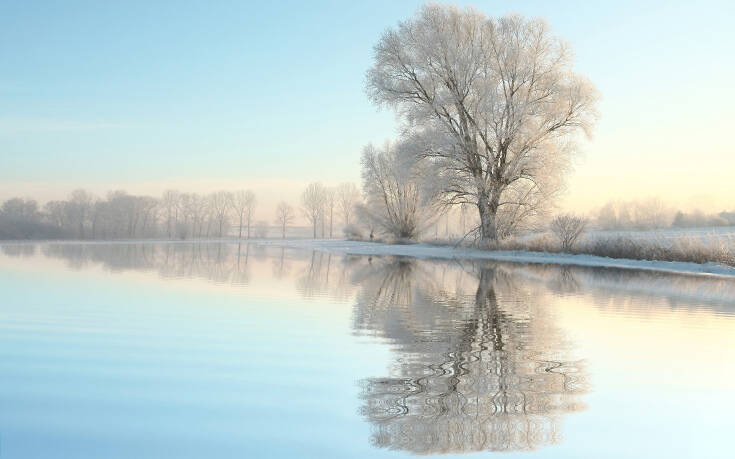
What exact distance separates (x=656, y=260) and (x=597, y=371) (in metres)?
17.9

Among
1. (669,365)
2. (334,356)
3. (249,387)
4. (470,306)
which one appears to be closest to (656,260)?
(470,306)

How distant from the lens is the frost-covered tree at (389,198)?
45844 millimetres

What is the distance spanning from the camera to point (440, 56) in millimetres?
29000

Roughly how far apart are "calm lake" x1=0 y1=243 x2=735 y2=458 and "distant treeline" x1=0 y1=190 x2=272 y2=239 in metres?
75.5

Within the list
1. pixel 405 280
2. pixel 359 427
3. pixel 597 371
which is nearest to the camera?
pixel 359 427

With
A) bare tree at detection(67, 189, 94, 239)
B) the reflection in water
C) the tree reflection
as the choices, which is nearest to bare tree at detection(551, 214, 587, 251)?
the tree reflection

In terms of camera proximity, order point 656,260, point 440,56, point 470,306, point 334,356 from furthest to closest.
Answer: point 440,56 → point 656,260 → point 470,306 → point 334,356

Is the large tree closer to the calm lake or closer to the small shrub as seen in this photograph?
the calm lake

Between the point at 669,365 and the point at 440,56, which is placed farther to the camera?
the point at 440,56

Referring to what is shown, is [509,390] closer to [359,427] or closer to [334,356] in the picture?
[359,427]

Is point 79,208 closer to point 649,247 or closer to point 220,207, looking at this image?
point 220,207

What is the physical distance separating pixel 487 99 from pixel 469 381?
2530cm

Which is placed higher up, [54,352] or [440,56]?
[440,56]

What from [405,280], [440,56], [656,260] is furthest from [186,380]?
[440,56]
